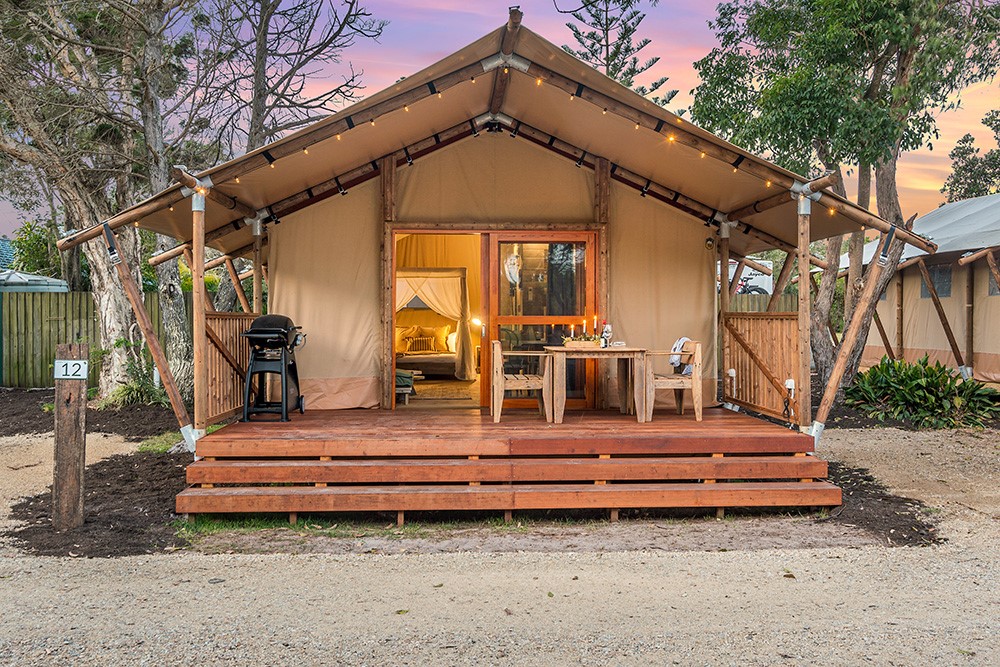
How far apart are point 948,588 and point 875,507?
162cm

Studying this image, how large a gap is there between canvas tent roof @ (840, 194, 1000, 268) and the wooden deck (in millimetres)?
6072

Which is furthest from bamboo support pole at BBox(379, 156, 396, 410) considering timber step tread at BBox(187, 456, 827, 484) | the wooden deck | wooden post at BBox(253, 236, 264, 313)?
timber step tread at BBox(187, 456, 827, 484)

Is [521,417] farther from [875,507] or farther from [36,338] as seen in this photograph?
[36,338]

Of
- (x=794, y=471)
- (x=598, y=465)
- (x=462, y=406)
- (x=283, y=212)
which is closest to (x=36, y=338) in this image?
(x=283, y=212)

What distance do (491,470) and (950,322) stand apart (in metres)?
9.91

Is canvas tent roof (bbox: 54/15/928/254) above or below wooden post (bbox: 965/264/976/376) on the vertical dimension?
above

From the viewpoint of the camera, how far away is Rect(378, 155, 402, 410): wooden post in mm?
7262

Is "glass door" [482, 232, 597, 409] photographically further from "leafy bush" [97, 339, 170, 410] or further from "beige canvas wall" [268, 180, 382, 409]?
"leafy bush" [97, 339, 170, 410]

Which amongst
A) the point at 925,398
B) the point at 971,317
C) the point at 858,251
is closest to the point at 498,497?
the point at 925,398

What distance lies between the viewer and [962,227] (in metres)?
11.9

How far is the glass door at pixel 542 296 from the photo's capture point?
7223 millimetres

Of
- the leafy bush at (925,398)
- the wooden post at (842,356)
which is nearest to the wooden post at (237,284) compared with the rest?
the wooden post at (842,356)

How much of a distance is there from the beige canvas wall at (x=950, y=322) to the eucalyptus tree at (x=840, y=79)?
2.32m

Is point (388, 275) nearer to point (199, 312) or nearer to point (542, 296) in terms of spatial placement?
point (542, 296)
